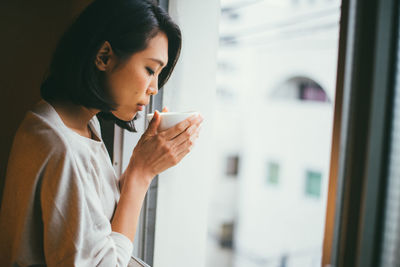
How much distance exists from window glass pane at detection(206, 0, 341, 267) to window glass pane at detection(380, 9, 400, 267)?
7.35 m

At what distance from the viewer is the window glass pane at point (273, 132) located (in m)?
8.41

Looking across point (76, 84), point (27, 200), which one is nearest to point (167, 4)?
point (76, 84)

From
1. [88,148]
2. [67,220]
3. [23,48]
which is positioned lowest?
[67,220]

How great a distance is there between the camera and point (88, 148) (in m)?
0.65

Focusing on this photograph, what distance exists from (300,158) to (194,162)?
8.33m

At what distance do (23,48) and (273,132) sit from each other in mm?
9361

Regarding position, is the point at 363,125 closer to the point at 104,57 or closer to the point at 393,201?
the point at 393,201

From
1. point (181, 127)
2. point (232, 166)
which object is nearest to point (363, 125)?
point (181, 127)

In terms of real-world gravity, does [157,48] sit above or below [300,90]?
below

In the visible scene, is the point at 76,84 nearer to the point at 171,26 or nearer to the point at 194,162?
the point at 171,26

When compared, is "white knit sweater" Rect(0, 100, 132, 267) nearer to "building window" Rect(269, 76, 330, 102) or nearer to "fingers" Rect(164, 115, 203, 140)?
"fingers" Rect(164, 115, 203, 140)

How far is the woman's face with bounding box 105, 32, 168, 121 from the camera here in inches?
25.5

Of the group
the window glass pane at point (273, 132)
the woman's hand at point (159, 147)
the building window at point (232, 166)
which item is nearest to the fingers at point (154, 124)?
the woman's hand at point (159, 147)

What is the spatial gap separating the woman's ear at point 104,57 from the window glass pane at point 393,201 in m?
0.50
